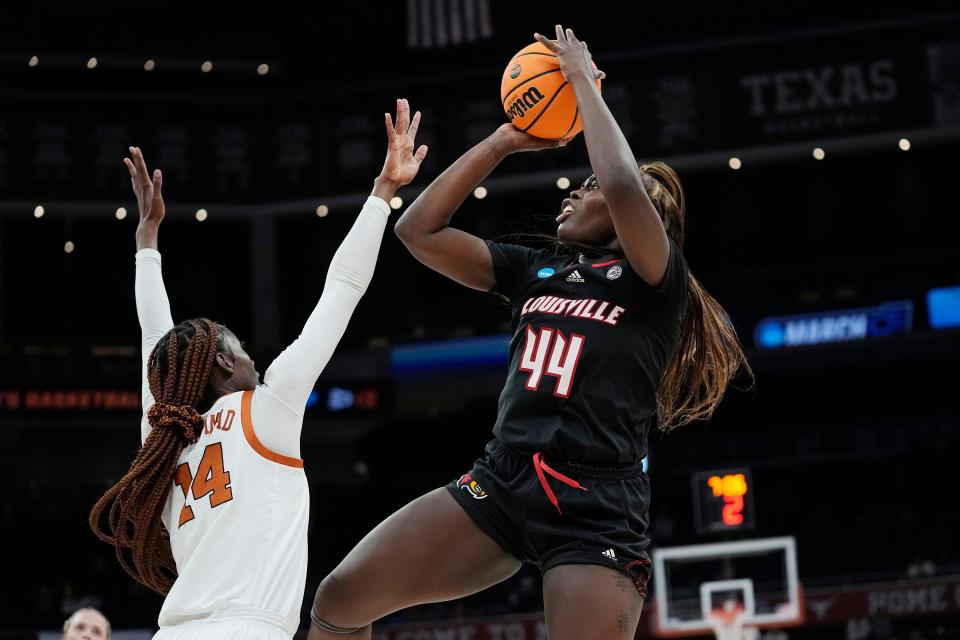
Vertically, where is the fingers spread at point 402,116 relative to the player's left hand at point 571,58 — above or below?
below

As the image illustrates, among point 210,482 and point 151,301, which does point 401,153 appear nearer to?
point 151,301

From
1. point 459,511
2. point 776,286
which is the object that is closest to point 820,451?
point 776,286

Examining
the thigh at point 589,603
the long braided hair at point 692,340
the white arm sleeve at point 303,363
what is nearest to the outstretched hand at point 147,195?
the white arm sleeve at point 303,363

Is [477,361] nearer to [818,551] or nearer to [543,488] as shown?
[818,551]

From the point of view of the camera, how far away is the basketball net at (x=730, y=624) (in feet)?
44.1

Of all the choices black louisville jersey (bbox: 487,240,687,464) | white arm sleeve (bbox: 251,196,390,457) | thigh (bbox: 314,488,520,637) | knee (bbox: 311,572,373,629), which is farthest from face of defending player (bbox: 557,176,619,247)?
knee (bbox: 311,572,373,629)

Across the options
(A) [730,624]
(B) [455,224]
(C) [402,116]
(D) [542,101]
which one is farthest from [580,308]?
(B) [455,224]

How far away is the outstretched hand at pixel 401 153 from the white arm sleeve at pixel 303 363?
1.26 feet

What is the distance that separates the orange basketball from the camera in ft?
14.7

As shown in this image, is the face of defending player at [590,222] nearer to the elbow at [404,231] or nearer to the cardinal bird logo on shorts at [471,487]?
the elbow at [404,231]

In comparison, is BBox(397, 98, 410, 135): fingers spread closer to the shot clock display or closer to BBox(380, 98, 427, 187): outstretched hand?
BBox(380, 98, 427, 187): outstretched hand

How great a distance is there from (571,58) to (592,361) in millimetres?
1040

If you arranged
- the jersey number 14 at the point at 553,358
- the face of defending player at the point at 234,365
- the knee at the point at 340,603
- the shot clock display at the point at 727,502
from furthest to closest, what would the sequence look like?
the shot clock display at the point at 727,502, the knee at the point at 340,603, the jersey number 14 at the point at 553,358, the face of defending player at the point at 234,365

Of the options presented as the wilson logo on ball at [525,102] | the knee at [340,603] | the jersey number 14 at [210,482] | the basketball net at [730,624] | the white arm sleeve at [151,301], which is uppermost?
the wilson logo on ball at [525,102]
